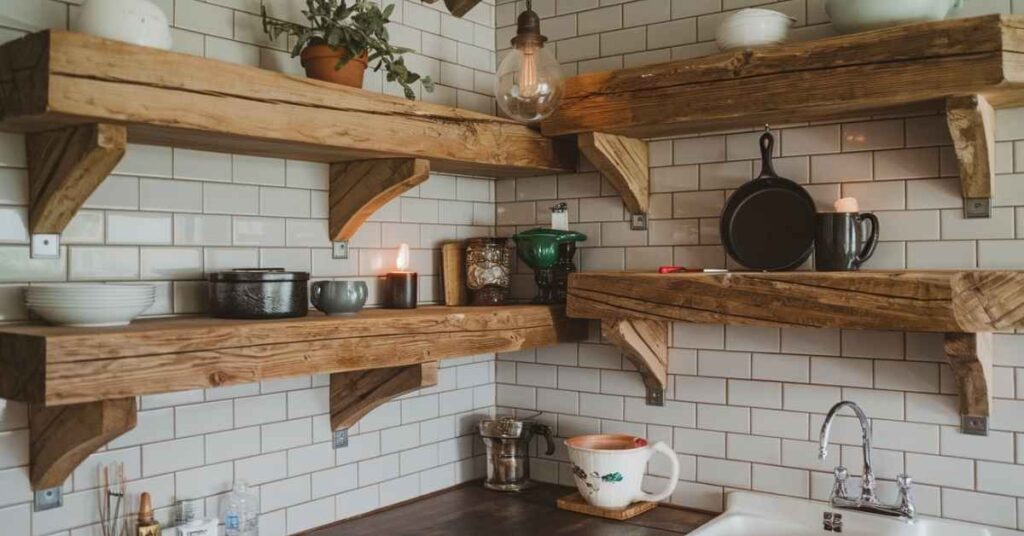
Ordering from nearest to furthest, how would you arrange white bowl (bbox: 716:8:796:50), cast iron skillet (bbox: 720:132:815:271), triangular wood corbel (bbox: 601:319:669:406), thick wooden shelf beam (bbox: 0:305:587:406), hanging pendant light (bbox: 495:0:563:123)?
thick wooden shelf beam (bbox: 0:305:587:406), hanging pendant light (bbox: 495:0:563:123), white bowl (bbox: 716:8:796:50), cast iron skillet (bbox: 720:132:815:271), triangular wood corbel (bbox: 601:319:669:406)

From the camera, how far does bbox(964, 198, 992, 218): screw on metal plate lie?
2.22 metres

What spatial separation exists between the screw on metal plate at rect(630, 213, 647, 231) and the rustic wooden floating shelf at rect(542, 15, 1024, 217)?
0.33 m

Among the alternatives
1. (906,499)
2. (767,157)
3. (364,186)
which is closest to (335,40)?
(364,186)

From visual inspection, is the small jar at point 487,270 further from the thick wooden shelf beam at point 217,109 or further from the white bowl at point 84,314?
the white bowl at point 84,314

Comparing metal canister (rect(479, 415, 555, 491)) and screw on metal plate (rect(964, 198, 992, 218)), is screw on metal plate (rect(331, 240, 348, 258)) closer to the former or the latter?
metal canister (rect(479, 415, 555, 491))

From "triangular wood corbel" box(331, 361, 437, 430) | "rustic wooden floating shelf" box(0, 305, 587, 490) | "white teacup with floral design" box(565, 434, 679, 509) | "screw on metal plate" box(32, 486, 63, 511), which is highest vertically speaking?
"rustic wooden floating shelf" box(0, 305, 587, 490)

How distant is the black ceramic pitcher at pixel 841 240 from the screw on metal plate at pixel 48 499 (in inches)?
73.0

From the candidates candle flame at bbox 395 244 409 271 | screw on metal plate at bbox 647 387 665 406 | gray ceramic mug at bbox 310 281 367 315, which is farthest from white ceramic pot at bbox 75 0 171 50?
screw on metal plate at bbox 647 387 665 406

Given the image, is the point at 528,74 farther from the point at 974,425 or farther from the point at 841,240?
the point at 974,425

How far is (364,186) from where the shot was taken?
8.09ft

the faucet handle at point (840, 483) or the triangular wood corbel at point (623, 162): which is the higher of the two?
the triangular wood corbel at point (623, 162)

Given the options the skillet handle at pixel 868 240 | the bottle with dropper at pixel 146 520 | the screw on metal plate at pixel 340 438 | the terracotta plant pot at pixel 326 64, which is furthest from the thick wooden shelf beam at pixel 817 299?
the bottle with dropper at pixel 146 520

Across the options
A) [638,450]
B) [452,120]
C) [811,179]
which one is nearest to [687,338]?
[638,450]

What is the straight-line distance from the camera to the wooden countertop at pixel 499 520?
2.48 m
